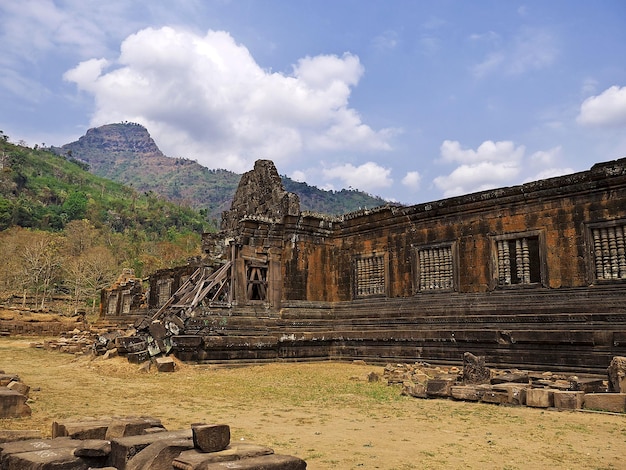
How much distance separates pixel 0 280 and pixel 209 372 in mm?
39304

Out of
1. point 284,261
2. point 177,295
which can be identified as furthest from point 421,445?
point 177,295

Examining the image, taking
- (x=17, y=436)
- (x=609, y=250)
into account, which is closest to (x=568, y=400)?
(x=609, y=250)

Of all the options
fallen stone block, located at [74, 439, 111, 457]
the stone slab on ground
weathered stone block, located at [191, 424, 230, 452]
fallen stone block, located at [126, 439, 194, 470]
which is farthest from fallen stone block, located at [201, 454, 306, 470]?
fallen stone block, located at [74, 439, 111, 457]

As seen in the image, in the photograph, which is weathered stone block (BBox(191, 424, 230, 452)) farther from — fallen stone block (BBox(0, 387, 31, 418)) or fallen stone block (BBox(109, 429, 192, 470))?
fallen stone block (BBox(0, 387, 31, 418))

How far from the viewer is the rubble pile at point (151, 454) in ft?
13.6

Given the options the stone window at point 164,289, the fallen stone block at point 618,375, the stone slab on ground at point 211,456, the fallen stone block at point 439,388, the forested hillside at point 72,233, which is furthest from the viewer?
the forested hillside at point 72,233

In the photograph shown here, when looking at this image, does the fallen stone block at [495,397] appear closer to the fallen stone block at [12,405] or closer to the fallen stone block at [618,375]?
the fallen stone block at [618,375]

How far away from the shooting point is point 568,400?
8.05 meters

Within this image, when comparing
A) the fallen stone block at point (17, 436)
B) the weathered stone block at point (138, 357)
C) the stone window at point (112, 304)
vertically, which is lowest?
the fallen stone block at point (17, 436)

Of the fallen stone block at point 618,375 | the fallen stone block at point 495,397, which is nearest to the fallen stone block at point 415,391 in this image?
the fallen stone block at point 495,397

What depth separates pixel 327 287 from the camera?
17.9 metres

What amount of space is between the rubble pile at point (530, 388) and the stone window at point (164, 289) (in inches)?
752

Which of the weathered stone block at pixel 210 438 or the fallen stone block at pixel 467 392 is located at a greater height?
the weathered stone block at pixel 210 438

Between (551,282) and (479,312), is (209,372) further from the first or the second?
(551,282)
